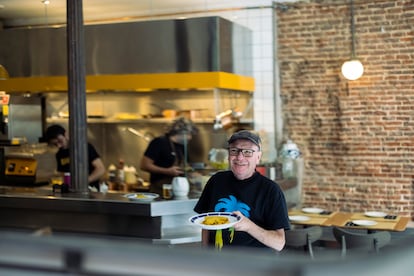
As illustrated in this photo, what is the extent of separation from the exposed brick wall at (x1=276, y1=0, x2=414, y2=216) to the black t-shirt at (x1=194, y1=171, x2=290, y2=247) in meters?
5.17

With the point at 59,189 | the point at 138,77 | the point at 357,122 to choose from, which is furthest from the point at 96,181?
the point at 357,122

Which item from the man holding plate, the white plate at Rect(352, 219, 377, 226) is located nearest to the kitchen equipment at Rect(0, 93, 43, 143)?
the white plate at Rect(352, 219, 377, 226)

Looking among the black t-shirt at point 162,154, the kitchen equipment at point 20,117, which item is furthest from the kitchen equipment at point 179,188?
the kitchen equipment at point 20,117

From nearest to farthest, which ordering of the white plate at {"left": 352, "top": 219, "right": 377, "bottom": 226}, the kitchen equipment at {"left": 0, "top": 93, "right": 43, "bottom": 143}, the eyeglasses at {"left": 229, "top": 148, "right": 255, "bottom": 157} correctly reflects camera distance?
1. the eyeglasses at {"left": 229, "top": 148, "right": 255, "bottom": 157}
2. the white plate at {"left": 352, "top": 219, "right": 377, "bottom": 226}
3. the kitchen equipment at {"left": 0, "top": 93, "right": 43, "bottom": 143}

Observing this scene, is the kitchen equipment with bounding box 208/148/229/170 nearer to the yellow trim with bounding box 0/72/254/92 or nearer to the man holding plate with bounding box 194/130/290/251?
the yellow trim with bounding box 0/72/254/92

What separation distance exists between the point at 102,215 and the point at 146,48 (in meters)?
3.73

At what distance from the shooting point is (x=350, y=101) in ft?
27.3

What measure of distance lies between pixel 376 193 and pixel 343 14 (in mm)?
2435

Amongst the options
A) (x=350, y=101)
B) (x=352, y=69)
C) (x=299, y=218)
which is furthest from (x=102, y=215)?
(x=350, y=101)

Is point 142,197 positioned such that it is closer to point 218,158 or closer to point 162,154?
point 162,154

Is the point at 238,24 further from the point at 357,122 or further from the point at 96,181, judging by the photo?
the point at 96,181

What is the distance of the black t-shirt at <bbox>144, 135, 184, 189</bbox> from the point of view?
291 inches

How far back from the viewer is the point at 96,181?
707 centimetres

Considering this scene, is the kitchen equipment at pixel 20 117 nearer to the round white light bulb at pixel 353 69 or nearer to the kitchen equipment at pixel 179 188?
the kitchen equipment at pixel 179 188
